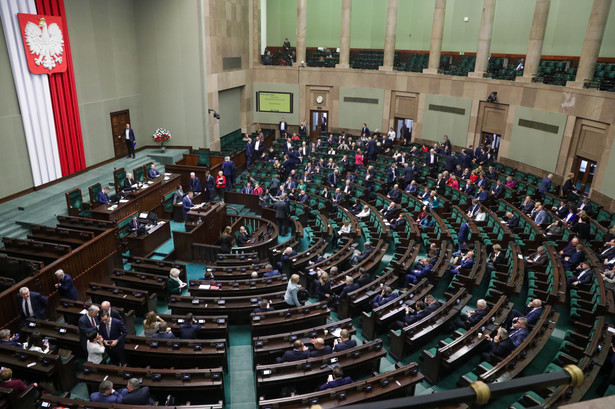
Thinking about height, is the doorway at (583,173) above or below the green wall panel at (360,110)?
below

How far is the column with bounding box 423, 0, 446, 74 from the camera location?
2056 cm

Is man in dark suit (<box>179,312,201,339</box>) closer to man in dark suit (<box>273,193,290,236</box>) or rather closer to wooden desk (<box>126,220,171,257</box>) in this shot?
wooden desk (<box>126,220,171,257</box>)

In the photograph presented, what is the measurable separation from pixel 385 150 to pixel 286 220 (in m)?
9.51

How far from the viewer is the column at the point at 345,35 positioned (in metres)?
22.7

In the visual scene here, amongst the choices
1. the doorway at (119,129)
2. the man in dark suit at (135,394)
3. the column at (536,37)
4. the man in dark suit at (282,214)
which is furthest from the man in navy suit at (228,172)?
the column at (536,37)

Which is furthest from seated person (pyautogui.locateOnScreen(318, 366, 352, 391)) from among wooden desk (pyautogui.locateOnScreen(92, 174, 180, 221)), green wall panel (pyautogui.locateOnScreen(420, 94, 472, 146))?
green wall panel (pyautogui.locateOnScreen(420, 94, 472, 146))

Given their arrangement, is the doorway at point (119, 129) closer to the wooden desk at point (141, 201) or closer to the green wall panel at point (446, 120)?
the wooden desk at point (141, 201)

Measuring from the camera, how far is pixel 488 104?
19.5 meters

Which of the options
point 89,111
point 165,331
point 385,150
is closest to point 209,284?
point 165,331

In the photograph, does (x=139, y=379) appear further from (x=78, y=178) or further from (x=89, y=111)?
(x=89, y=111)

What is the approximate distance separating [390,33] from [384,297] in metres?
17.3

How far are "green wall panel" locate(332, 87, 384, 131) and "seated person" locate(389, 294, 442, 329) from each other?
1690 centimetres

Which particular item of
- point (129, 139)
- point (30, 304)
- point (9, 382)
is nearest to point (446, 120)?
point (129, 139)

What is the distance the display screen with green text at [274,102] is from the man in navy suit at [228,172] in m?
9.46
